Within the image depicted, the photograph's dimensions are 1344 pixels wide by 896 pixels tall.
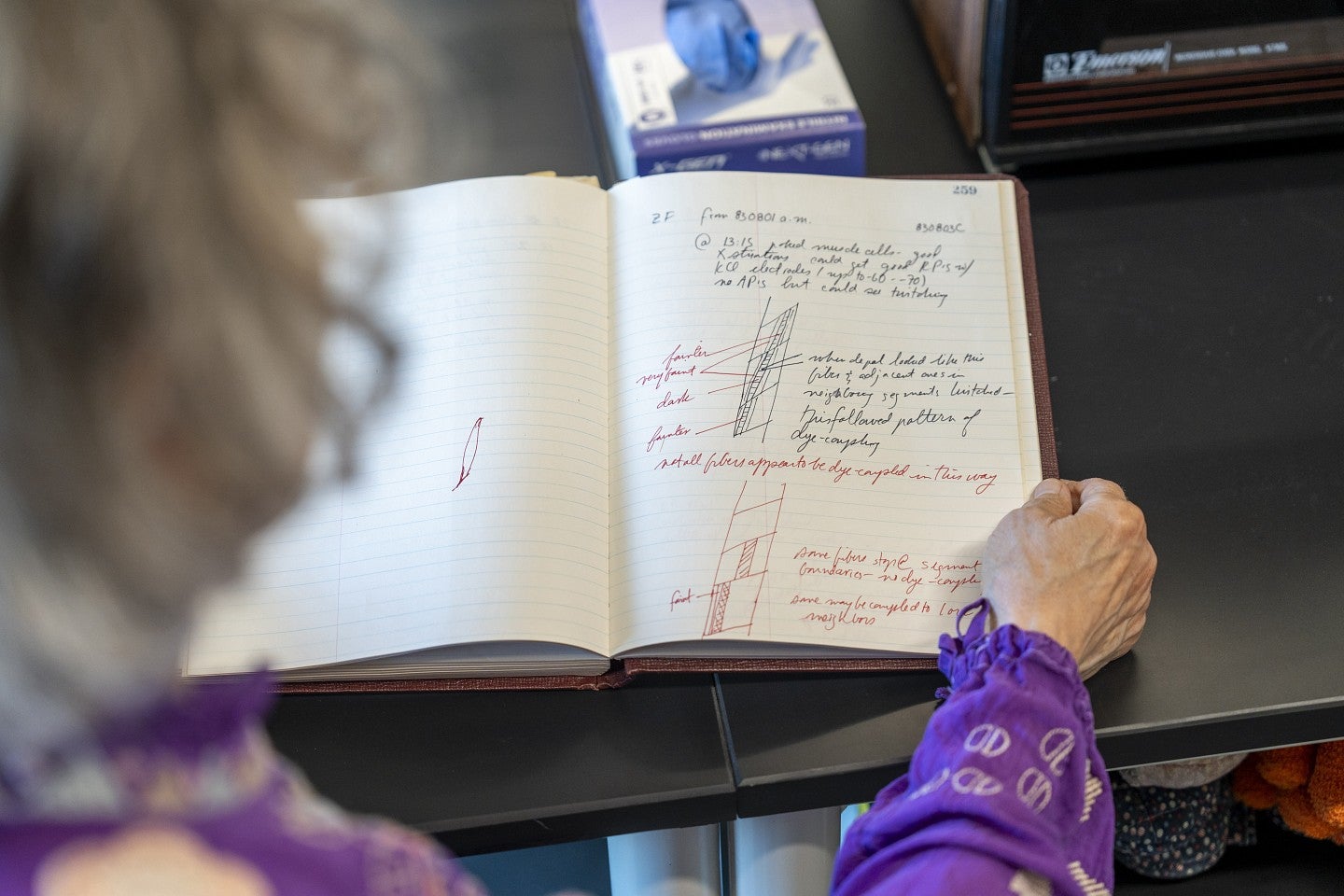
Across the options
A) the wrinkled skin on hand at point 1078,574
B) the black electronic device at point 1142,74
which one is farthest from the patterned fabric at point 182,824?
the black electronic device at point 1142,74

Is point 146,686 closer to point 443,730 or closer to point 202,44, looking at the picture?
A: point 202,44

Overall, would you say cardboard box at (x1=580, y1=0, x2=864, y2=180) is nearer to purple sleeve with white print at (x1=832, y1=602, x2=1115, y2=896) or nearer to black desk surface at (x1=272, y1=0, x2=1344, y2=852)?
black desk surface at (x1=272, y1=0, x2=1344, y2=852)

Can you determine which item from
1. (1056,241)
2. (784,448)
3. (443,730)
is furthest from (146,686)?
(1056,241)

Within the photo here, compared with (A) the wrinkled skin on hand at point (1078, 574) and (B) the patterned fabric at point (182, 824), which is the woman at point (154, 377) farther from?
(A) the wrinkled skin on hand at point (1078, 574)

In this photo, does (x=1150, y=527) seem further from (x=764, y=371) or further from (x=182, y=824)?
(x=182, y=824)

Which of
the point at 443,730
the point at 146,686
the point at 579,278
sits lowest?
the point at 443,730

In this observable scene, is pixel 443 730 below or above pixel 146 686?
below

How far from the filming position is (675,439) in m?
0.72

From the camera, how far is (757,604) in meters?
0.66

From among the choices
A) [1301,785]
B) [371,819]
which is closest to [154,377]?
[371,819]

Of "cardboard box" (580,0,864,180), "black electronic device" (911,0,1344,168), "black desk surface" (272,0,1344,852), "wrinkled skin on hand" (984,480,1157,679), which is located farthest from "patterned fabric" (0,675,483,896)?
"black electronic device" (911,0,1344,168)

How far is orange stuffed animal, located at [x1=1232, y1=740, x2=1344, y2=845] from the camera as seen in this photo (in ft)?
2.99

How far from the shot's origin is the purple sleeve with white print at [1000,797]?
56cm

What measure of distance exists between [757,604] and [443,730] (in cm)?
19
